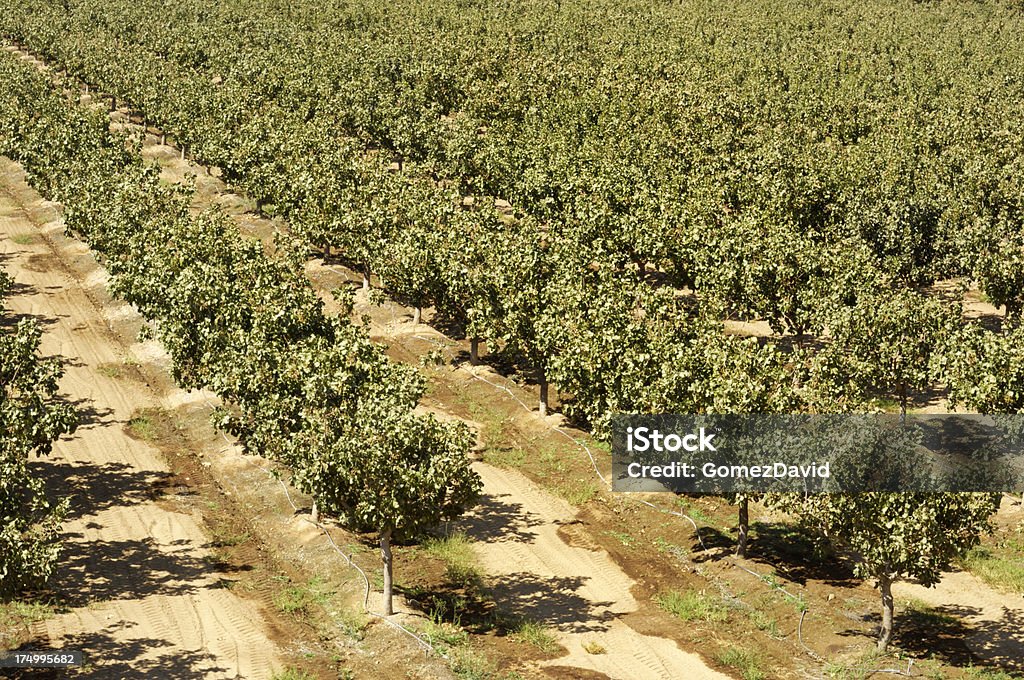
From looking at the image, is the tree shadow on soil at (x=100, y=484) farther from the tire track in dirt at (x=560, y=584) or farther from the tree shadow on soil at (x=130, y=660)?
the tire track in dirt at (x=560, y=584)

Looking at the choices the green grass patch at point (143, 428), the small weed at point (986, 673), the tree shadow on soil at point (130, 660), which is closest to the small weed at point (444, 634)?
the tree shadow on soil at point (130, 660)

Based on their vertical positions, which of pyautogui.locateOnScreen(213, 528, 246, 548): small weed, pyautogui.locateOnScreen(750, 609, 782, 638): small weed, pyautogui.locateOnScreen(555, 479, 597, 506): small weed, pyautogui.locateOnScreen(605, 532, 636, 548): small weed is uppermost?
pyautogui.locateOnScreen(555, 479, 597, 506): small weed

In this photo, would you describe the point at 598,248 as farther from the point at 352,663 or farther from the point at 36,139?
the point at 36,139

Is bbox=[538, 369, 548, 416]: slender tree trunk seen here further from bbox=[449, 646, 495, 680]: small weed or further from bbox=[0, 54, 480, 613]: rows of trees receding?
bbox=[449, 646, 495, 680]: small weed

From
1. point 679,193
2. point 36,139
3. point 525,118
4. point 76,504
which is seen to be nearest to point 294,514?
point 76,504

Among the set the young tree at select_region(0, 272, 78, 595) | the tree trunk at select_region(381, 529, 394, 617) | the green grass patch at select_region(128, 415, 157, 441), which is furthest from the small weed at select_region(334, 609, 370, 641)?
the green grass patch at select_region(128, 415, 157, 441)

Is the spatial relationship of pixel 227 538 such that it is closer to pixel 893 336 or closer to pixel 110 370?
pixel 110 370
